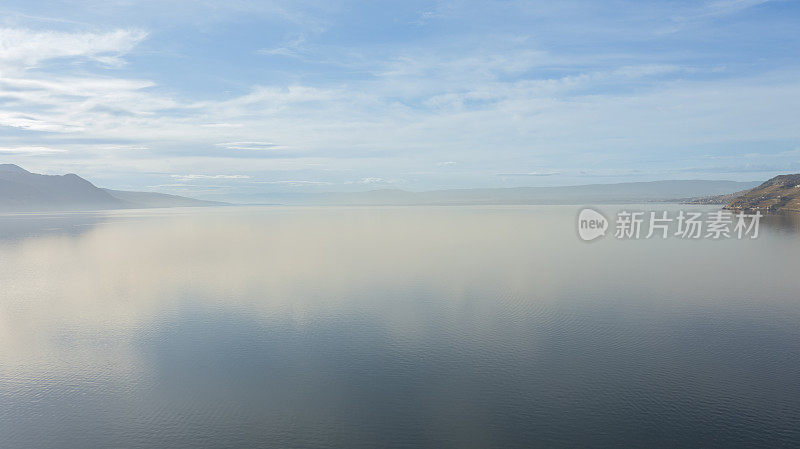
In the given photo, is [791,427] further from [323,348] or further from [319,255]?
[319,255]

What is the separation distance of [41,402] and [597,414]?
3337cm

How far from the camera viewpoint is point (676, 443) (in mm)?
23203

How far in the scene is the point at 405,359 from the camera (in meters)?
33.7

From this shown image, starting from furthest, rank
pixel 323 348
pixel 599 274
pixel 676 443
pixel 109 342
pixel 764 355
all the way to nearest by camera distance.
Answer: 1. pixel 599 274
2. pixel 109 342
3. pixel 323 348
4. pixel 764 355
5. pixel 676 443

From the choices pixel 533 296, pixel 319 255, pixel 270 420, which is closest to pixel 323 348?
pixel 270 420

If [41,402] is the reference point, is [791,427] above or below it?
above

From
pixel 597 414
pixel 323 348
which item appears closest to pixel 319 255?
pixel 323 348

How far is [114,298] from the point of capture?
56.0 metres

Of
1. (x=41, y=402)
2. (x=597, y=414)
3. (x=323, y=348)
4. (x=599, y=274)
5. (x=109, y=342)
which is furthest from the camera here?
(x=599, y=274)

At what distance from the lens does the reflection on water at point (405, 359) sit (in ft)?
81.5

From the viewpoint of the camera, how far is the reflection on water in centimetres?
2484

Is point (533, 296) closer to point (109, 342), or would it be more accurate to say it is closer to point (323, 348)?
point (323, 348)

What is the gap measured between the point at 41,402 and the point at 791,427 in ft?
141

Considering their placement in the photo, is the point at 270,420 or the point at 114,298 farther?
the point at 114,298
